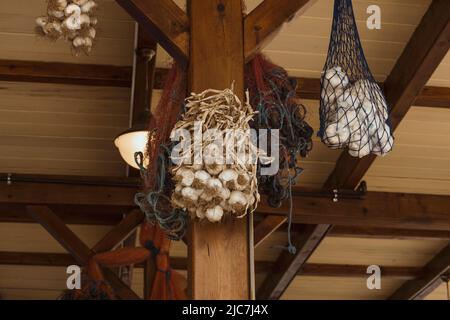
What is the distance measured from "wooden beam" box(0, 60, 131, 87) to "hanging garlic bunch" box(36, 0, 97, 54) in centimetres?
246

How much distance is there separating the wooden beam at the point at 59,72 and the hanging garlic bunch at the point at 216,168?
3.08 meters

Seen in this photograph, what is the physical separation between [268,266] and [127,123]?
116 inches

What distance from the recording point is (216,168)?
118 inches

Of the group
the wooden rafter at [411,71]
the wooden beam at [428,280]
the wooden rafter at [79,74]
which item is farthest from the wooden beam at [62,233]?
the wooden beam at [428,280]

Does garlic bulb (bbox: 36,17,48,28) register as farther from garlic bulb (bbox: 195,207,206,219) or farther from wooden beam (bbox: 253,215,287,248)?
wooden beam (bbox: 253,215,287,248)

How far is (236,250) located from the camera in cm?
312

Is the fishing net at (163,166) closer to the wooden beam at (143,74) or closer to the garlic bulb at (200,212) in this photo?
the garlic bulb at (200,212)

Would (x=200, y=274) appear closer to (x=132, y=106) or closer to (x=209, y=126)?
(x=209, y=126)

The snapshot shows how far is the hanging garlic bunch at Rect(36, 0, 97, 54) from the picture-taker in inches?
141

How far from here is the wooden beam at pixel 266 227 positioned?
6.86m

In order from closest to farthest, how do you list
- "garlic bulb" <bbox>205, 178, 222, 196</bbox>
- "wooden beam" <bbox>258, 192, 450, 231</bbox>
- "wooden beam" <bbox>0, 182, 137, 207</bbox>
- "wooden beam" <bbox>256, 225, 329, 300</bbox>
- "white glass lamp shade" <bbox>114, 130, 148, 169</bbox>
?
"garlic bulb" <bbox>205, 178, 222, 196</bbox>
"white glass lamp shade" <bbox>114, 130, 148, 169</bbox>
"wooden beam" <bbox>0, 182, 137, 207</bbox>
"wooden beam" <bbox>258, 192, 450, 231</bbox>
"wooden beam" <bbox>256, 225, 329, 300</bbox>

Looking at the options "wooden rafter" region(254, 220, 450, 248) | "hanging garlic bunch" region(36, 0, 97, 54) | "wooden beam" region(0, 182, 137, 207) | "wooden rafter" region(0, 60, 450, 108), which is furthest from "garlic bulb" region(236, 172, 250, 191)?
"wooden rafter" region(254, 220, 450, 248)
